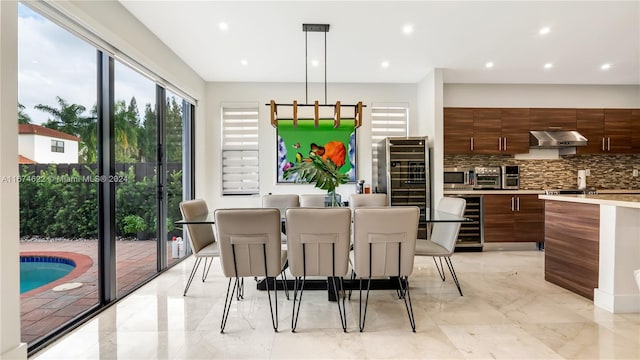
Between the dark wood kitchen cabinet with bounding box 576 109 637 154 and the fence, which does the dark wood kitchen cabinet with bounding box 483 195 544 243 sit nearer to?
the dark wood kitchen cabinet with bounding box 576 109 637 154

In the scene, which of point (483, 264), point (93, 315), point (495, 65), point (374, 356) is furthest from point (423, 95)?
point (93, 315)

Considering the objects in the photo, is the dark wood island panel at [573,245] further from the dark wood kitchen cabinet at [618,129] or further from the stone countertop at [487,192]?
the dark wood kitchen cabinet at [618,129]

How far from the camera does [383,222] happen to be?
220 cm

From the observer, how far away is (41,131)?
2.11 meters

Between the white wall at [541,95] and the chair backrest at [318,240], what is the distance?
3.82 meters

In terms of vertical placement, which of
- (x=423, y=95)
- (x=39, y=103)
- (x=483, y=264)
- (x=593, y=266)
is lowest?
(x=483, y=264)

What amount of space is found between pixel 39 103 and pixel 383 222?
254 centimetres

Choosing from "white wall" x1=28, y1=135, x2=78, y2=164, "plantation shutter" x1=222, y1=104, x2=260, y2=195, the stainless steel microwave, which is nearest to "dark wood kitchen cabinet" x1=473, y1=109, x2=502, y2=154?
the stainless steel microwave

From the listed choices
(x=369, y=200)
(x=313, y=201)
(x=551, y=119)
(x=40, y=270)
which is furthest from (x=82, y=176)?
(x=551, y=119)

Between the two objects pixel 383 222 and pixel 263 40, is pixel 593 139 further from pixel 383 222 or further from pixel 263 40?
pixel 263 40

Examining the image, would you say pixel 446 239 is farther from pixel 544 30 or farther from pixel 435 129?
pixel 544 30

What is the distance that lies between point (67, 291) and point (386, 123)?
458 cm

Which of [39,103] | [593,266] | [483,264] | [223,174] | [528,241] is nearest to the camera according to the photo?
[39,103]

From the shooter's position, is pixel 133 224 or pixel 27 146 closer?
pixel 27 146
